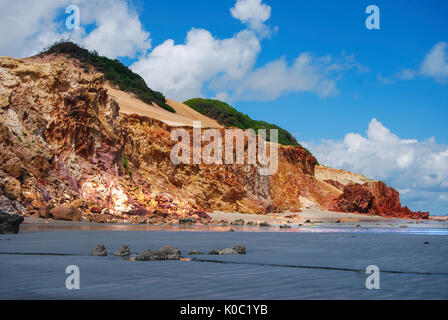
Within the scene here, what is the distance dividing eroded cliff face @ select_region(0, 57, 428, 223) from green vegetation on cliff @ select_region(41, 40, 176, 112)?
2731cm

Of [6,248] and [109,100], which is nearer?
[6,248]

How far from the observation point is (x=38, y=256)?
20.6 feet

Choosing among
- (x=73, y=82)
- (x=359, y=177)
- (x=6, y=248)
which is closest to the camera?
(x=6, y=248)

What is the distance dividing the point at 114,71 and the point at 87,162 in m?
38.5

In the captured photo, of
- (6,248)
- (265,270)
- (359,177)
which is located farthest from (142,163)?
(359,177)

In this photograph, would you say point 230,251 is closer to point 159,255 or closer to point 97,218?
point 159,255

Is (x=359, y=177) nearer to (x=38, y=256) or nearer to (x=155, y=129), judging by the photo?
(x=155, y=129)

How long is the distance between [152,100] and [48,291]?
5520 centimetres

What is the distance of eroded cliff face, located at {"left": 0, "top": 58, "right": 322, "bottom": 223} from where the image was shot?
17.9m

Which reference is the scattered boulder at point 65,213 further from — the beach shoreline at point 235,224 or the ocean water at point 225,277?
the ocean water at point 225,277

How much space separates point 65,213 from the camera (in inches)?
655

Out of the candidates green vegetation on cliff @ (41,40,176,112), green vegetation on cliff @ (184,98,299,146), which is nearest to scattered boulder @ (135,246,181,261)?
green vegetation on cliff @ (41,40,176,112)

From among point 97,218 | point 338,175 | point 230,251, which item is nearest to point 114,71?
point 338,175

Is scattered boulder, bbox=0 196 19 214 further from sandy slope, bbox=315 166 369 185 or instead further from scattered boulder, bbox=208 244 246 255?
sandy slope, bbox=315 166 369 185
